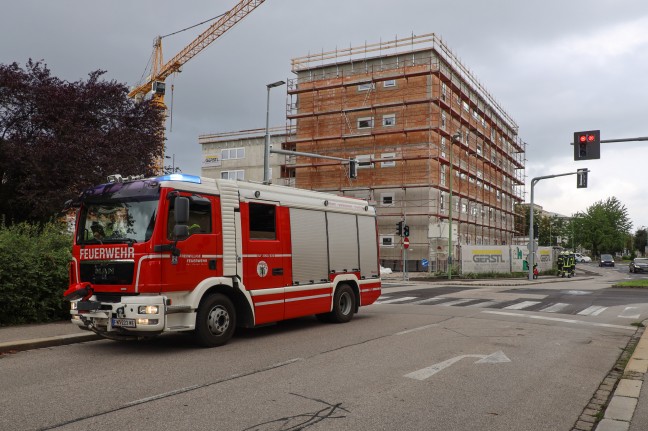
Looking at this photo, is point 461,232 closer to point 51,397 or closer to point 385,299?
point 385,299

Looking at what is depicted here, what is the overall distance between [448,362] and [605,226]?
95501mm

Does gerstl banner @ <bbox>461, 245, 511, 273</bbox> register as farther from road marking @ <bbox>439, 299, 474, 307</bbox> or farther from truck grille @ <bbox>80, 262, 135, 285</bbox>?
truck grille @ <bbox>80, 262, 135, 285</bbox>

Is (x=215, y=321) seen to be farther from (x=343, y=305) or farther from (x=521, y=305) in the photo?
(x=521, y=305)

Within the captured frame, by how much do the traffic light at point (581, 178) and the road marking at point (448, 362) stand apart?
2143 cm

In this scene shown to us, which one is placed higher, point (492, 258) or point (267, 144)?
point (267, 144)

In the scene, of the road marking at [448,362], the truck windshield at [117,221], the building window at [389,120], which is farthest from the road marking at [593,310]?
the building window at [389,120]

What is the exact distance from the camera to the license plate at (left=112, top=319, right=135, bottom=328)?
26.5 feet

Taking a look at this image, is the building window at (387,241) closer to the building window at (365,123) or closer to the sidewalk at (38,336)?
the building window at (365,123)

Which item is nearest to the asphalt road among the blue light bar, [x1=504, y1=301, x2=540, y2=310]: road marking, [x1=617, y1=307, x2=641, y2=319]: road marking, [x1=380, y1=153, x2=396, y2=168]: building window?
the blue light bar

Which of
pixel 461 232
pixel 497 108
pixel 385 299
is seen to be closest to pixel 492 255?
pixel 461 232

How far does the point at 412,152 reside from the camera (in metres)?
42.7

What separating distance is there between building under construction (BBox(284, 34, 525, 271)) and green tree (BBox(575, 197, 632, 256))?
5149 centimetres

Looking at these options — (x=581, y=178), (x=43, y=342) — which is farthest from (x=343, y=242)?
(x=581, y=178)

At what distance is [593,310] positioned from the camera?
1652cm
